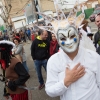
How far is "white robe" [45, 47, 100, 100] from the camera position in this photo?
1.47 m

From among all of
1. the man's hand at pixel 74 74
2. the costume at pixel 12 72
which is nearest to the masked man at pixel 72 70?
the man's hand at pixel 74 74

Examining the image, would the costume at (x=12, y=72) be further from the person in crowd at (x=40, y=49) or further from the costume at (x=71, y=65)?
the person in crowd at (x=40, y=49)

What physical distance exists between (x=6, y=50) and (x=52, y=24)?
1134 millimetres

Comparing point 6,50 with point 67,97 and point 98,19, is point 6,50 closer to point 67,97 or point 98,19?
point 67,97

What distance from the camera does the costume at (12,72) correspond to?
2.34 m

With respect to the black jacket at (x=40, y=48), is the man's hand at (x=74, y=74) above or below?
above

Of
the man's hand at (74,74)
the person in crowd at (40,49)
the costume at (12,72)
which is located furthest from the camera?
the person in crowd at (40,49)

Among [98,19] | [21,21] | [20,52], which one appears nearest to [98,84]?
[98,19]

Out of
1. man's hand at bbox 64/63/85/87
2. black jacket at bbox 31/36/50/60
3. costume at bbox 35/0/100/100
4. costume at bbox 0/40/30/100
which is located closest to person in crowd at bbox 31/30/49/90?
black jacket at bbox 31/36/50/60

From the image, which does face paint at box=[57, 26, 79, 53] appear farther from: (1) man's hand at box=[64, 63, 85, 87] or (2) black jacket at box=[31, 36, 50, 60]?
(2) black jacket at box=[31, 36, 50, 60]

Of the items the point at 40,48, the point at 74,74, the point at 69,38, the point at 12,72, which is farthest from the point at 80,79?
the point at 40,48

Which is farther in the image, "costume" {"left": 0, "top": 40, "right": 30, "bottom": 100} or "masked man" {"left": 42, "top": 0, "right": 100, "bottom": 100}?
"costume" {"left": 0, "top": 40, "right": 30, "bottom": 100}

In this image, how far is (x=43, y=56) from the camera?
4.24 m

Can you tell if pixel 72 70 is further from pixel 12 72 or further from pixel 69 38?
pixel 12 72
